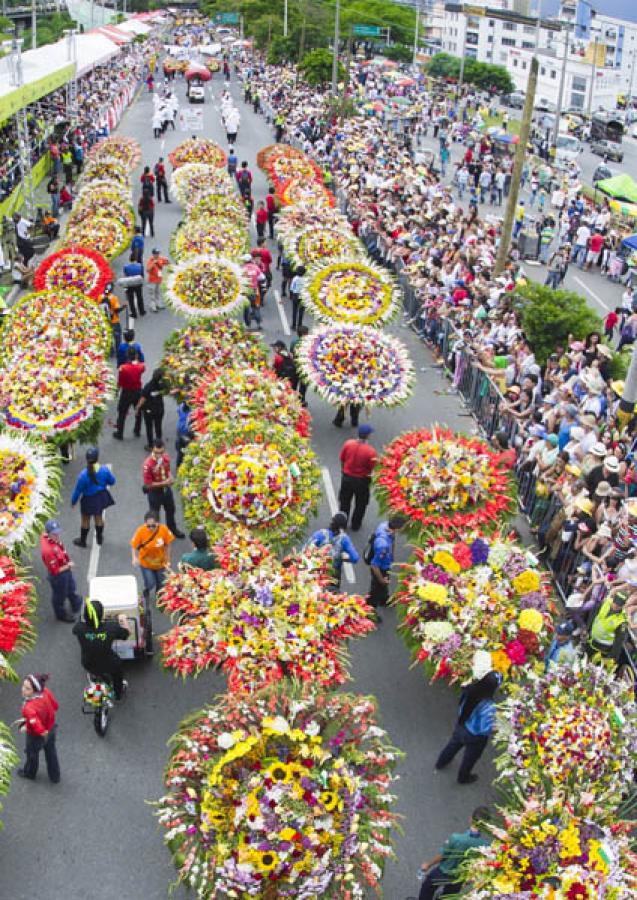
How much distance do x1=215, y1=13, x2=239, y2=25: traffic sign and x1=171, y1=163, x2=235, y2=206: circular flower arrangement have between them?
87340 millimetres

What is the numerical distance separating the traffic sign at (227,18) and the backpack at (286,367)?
330 ft

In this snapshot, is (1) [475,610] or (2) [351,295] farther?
(2) [351,295]

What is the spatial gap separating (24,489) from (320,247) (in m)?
10.6

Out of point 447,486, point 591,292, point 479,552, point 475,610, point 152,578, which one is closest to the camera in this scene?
point 475,610

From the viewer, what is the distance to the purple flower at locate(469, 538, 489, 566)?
30.0 feet

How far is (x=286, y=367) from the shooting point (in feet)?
47.8

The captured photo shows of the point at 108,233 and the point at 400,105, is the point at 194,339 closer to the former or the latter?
the point at 108,233

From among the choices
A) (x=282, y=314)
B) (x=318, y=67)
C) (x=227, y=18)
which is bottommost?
(x=227, y=18)

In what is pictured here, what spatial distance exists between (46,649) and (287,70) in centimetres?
5922

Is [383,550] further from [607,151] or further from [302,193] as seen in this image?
[607,151]

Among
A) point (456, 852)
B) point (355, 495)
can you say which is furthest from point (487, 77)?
point (456, 852)

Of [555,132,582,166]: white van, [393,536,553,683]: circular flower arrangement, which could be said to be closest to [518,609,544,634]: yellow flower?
[393,536,553,683]: circular flower arrangement

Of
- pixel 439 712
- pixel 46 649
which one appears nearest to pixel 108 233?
pixel 46 649

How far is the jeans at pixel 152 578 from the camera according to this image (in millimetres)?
10219
